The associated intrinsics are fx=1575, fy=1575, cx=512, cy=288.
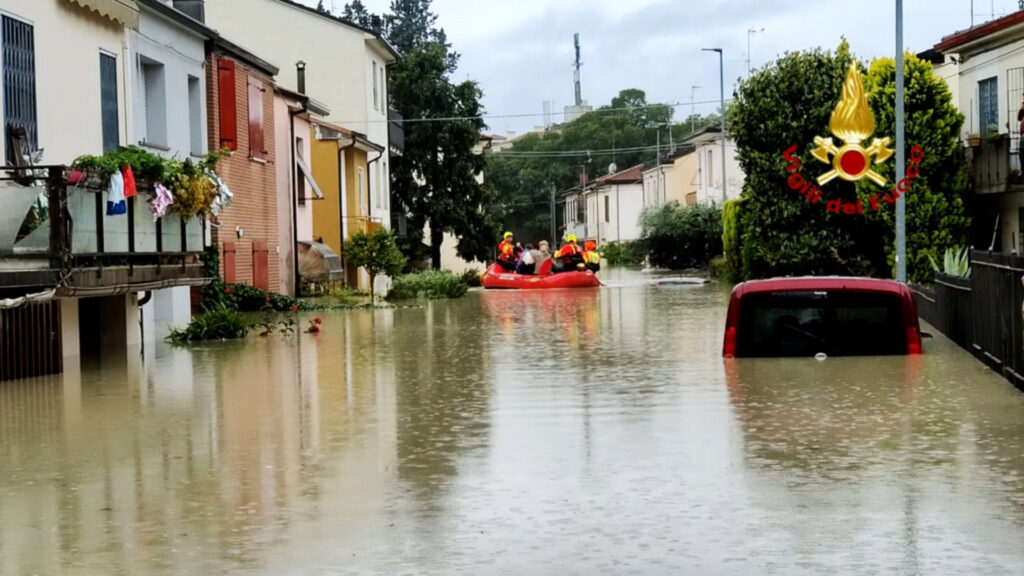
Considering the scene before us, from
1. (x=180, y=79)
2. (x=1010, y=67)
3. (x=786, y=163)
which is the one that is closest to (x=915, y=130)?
(x=1010, y=67)

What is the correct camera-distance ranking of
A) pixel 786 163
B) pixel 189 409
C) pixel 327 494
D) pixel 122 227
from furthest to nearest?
1. pixel 786 163
2. pixel 122 227
3. pixel 189 409
4. pixel 327 494

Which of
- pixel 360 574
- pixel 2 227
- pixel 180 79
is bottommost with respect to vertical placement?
pixel 360 574

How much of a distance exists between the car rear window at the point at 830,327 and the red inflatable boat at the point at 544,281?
1210 inches

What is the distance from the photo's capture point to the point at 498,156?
13588 cm

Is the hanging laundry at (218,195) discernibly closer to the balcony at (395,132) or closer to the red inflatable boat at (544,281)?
the red inflatable boat at (544,281)

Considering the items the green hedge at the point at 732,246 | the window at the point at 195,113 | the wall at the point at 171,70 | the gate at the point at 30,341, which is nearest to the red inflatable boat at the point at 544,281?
the green hedge at the point at 732,246

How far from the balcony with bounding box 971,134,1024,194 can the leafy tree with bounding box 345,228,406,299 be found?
17324mm

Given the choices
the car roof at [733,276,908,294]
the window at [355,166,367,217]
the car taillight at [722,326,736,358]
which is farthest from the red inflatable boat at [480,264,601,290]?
the car roof at [733,276,908,294]

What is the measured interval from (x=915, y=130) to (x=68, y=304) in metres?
22.1

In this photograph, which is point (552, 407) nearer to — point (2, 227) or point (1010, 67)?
point (2, 227)

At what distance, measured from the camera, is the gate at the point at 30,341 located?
18312 millimetres

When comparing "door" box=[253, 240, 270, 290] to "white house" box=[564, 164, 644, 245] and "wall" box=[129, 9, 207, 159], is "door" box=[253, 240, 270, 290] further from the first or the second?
"white house" box=[564, 164, 644, 245]

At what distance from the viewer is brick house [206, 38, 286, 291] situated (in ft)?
104

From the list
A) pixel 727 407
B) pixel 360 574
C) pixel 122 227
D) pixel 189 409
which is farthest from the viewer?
pixel 122 227
